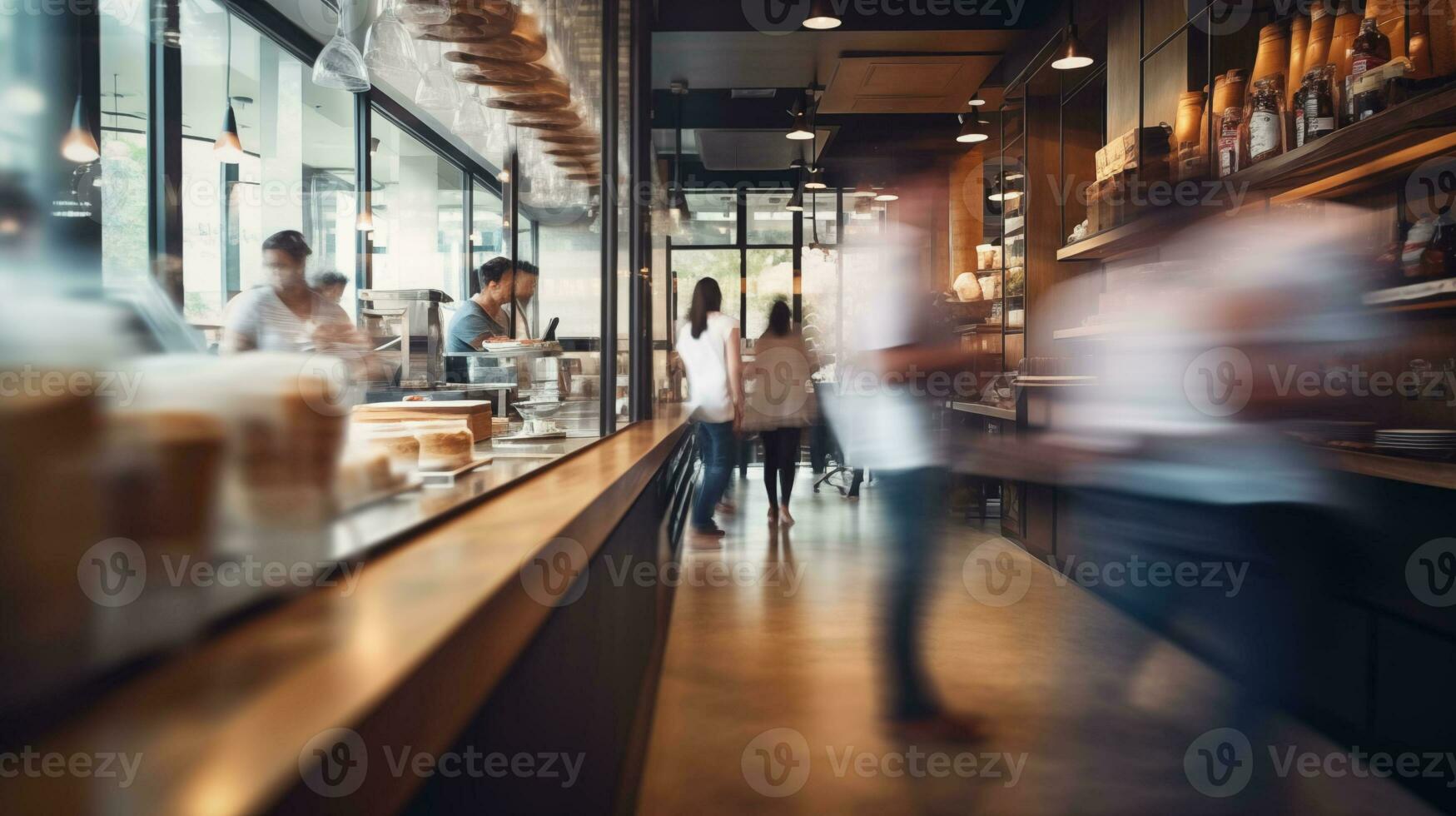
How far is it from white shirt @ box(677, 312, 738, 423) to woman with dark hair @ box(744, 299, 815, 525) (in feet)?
3.06

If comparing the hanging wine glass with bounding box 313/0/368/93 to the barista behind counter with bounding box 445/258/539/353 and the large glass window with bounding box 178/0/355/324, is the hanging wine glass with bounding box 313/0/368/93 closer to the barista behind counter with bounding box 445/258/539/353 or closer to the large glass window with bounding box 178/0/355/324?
the barista behind counter with bounding box 445/258/539/353

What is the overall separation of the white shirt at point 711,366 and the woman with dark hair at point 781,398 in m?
0.93

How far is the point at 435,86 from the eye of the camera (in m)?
2.02

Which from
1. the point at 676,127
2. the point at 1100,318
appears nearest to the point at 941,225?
the point at 676,127

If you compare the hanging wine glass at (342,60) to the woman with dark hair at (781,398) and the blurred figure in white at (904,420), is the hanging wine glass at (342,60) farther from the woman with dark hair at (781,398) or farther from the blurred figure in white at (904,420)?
the woman with dark hair at (781,398)

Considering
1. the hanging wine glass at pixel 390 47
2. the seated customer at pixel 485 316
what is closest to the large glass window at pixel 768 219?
the seated customer at pixel 485 316

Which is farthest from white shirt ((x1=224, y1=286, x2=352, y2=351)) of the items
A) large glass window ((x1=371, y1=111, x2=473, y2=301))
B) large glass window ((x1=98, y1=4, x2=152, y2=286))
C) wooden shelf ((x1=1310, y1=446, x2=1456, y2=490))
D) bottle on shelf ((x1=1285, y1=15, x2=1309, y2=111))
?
large glass window ((x1=371, y1=111, x2=473, y2=301))

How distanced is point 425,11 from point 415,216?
7196 mm

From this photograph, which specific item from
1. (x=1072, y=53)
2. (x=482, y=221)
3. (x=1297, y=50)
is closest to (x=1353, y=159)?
(x=1297, y=50)

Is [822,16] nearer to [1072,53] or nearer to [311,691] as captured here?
[1072,53]

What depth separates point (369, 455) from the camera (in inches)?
35.4

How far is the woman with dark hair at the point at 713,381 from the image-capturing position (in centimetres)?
533

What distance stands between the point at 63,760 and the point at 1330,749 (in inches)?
114

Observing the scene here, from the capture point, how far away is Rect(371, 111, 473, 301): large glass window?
6.81 metres
